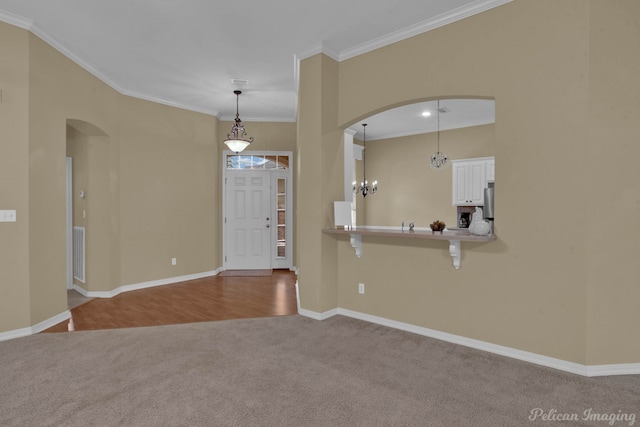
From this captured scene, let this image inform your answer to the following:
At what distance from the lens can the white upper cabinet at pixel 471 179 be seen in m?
6.90

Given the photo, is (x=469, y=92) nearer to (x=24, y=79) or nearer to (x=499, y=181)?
(x=499, y=181)

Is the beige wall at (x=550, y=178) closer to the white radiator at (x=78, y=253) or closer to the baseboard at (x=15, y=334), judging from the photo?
the baseboard at (x=15, y=334)

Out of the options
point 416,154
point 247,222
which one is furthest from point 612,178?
point 247,222

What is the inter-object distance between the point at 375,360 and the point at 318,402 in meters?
→ 0.78

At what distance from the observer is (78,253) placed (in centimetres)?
516

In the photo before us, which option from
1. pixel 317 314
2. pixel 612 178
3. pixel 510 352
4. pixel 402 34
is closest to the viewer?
pixel 612 178

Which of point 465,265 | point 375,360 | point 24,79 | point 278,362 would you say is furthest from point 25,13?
point 465,265

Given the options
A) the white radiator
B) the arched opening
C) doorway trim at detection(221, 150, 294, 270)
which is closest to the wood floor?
the white radiator

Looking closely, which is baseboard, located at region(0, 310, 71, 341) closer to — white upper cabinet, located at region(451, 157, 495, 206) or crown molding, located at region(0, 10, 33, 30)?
crown molding, located at region(0, 10, 33, 30)

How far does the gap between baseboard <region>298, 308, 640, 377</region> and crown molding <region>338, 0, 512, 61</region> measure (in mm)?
2941

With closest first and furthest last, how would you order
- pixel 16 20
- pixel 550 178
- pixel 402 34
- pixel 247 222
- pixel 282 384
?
pixel 282 384
pixel 550 178
pixel 16 20
pixel 402 34
pixel 247 222

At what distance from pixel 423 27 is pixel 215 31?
6.91 feet

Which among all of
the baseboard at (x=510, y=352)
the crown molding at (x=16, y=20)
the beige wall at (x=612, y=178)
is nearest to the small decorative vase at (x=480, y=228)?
the beige wall at (x=612, y=178)

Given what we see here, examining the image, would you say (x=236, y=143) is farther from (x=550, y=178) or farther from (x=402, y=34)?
(x=550, y=178)
